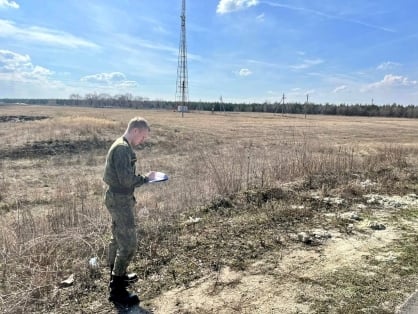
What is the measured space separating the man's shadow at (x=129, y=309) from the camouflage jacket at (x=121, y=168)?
3.70ft

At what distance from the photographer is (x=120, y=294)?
3.93m

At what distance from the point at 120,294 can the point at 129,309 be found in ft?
0.64

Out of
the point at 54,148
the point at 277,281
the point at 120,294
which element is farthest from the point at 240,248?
the point at 54,148

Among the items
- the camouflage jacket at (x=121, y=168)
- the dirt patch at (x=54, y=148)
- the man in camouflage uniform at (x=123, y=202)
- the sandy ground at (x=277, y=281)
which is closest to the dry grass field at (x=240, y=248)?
the sandy ground at (x=277, y=281)

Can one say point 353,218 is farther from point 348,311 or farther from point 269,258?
point 348,311

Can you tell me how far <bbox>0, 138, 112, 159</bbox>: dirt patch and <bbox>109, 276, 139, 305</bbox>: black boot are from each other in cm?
1707

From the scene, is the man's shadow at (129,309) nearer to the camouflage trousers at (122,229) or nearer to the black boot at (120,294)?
the black boot at (120,294)

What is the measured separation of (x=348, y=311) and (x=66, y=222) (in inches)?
167

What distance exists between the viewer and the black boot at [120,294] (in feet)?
12.7

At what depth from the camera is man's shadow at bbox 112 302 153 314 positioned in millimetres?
3761

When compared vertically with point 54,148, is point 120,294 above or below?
above

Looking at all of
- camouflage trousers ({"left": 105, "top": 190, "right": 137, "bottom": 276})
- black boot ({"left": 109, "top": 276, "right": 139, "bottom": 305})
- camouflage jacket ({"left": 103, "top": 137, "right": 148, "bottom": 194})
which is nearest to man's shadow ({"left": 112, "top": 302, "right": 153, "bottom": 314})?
black boot ({"left": 109, "top": 276, "right": 139, "bottom": 305})

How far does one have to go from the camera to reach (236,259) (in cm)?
500

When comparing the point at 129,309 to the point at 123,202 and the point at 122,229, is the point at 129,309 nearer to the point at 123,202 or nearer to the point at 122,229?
the point at 122,229
